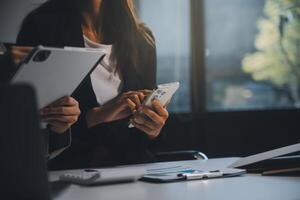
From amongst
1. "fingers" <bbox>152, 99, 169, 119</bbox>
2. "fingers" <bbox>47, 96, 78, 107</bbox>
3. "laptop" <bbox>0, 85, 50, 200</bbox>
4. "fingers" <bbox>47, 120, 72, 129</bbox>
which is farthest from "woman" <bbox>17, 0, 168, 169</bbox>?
"laptop" <bbox>0, 85, 50, 200</bbox>

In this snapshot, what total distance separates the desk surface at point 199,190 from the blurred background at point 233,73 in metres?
1.83

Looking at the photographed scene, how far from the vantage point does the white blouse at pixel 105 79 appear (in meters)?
2.31

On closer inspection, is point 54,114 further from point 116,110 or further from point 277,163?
point 277,163

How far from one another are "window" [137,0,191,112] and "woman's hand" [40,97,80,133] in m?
1.18

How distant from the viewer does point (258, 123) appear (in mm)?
3436

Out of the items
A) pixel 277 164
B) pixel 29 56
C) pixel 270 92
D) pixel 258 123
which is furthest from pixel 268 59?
pixel 29 56

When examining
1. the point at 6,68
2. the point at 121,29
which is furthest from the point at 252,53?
the point at 6,68

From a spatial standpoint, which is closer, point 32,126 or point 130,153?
point 32,126

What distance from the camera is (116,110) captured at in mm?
2307

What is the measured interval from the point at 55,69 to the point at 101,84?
0.85 m

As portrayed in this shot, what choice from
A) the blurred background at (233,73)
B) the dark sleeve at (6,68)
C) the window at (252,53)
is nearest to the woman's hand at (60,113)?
the dark sleeve at (6,68)

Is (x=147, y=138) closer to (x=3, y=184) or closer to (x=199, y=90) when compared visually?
(x=199, y=90)

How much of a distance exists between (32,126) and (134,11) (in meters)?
2.04

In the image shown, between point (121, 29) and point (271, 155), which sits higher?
point (121, 29)
